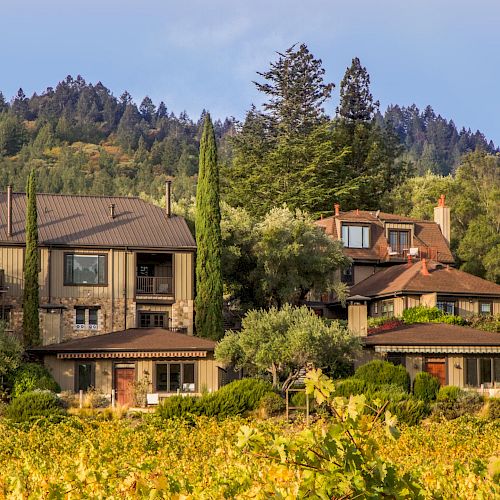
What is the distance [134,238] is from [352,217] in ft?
55.4

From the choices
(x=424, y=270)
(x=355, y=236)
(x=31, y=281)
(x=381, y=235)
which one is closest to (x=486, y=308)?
(x=424, y=270)

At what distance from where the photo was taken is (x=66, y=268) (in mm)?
51562

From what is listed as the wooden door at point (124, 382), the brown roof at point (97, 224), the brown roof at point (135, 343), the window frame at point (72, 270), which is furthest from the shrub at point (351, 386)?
the window frame at point (72, 270)

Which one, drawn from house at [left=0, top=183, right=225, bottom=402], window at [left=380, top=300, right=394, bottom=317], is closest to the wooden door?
house at [left=0, top=183, right=225, bottom=402]

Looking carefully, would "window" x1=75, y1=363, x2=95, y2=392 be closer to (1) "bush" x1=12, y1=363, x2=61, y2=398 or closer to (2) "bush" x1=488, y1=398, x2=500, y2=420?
(1) "bush" x1=12, y1=363, x2=61, y2=398

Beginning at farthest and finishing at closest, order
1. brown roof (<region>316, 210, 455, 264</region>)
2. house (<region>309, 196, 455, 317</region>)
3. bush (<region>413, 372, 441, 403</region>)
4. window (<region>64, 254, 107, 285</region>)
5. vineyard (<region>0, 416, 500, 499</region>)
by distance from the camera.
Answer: brown roof (<region>316, 210, 455, 264</region>), house (<region>309, 196, 455, 317</region>), window (<region>64, 254, 107, 285</region>), bush (<region>413, 372, 441, 403</region>), vineyard (<region>0, 416, 500, 499</region>)

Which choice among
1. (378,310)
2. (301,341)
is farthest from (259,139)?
(301,341)

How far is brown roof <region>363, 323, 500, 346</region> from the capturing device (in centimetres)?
4756

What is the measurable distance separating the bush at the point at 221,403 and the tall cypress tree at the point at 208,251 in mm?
9203

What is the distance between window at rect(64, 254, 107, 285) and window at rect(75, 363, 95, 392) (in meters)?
6.06

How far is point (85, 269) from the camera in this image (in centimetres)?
5197

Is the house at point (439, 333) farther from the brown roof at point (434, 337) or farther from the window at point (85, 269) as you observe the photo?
the window at point (85, 269)

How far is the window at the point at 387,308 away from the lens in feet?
192

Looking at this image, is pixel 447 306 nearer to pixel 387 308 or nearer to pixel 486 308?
pixel 486 308
